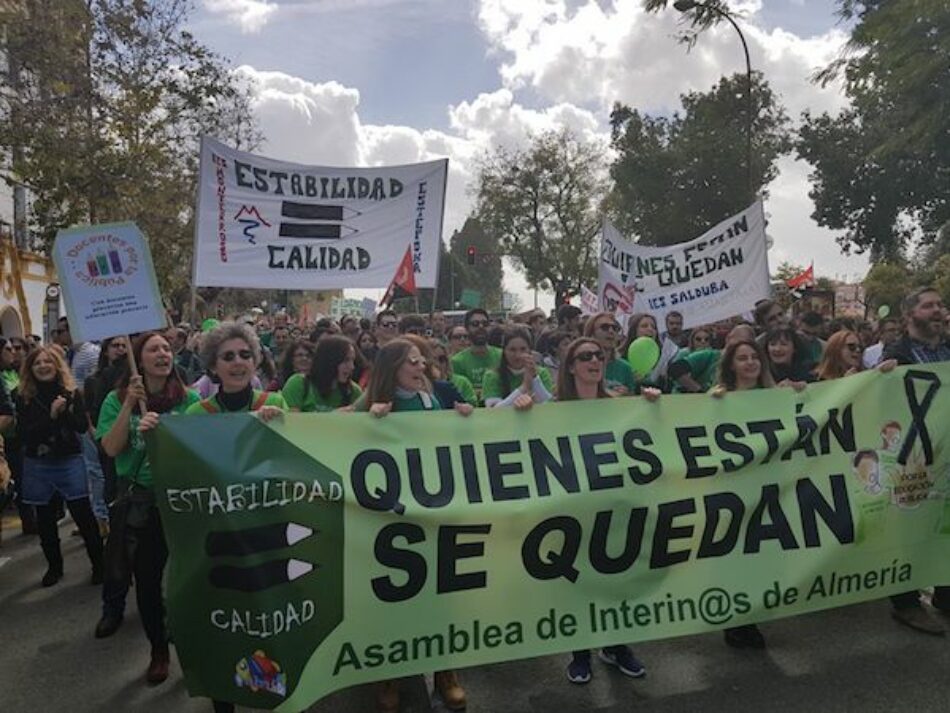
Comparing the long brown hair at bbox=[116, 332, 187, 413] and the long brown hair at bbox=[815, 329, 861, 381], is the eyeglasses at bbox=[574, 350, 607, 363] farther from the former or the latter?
the long brown hair at bbox=[116, 332, 187, 413]

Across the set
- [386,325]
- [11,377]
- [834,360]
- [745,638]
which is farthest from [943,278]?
[11,377]

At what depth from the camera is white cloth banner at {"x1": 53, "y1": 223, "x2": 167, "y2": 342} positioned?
3.94m

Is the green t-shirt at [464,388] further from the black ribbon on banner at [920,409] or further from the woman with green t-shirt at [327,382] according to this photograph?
the black ribbon on banner at [920,409]

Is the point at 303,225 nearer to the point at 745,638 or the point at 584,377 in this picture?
the point at 584,377

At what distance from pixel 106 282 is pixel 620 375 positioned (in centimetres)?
361

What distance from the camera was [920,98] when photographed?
14.4 meters

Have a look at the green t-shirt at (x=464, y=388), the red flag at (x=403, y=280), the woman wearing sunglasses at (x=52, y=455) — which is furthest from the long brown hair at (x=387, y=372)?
the red flag at (x=403, y=280)

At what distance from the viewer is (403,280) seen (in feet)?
25.4

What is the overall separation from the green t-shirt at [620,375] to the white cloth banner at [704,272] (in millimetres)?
3344

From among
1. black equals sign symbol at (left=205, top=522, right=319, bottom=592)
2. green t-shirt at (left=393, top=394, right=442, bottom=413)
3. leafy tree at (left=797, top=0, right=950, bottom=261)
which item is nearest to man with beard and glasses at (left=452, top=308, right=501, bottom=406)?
green t-shirt at (left=393, top=394, right=442, bottom=413)

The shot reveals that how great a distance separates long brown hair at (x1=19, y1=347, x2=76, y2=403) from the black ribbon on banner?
Answer: 543cm

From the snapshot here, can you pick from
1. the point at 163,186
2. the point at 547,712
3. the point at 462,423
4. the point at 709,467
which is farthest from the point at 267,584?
the point at 163,186

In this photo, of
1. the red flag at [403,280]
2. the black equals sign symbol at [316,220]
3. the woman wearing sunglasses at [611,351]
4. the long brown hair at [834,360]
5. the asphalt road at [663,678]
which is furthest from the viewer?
the red flag at [403,280]

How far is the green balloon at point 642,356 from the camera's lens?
22.1 ft
